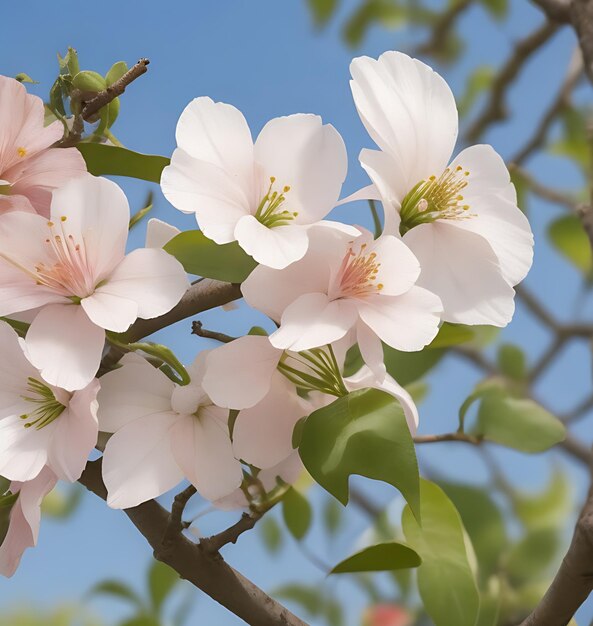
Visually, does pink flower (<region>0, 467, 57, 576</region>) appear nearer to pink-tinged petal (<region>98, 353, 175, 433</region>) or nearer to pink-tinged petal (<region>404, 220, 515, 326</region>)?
pink-tinged petal (<region>98, 353, 175, 433</region>)

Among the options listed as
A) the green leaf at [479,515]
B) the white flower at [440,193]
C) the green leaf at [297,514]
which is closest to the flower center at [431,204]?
the white flower at [440,193]

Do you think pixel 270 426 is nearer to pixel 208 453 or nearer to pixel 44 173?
pixel 208 453

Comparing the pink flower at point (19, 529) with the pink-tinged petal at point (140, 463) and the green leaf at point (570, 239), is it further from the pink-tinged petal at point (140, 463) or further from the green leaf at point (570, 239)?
the green leaf at point (570, 239)

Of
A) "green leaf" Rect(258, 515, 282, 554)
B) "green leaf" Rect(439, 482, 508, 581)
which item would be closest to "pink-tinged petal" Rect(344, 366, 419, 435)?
"green leaf" Rect(439, 482, 508, 581)

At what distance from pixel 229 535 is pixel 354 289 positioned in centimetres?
14

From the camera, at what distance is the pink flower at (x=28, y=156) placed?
0.39 meters

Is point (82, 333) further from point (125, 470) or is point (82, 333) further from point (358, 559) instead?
point (358, 559)

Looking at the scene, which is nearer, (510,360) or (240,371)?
(240,371)

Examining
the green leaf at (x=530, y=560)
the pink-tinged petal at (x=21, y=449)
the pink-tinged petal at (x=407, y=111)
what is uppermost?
the pink-tinged petal at (x=407, y=111)

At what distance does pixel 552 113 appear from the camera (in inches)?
Result: 48.7

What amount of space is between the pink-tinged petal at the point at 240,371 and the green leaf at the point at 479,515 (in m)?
0.41

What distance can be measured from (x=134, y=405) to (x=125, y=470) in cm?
3

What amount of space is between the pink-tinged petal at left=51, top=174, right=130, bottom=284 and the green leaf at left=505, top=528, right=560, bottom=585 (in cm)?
64

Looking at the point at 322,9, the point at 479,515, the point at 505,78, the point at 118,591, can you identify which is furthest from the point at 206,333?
the point at 322,9
